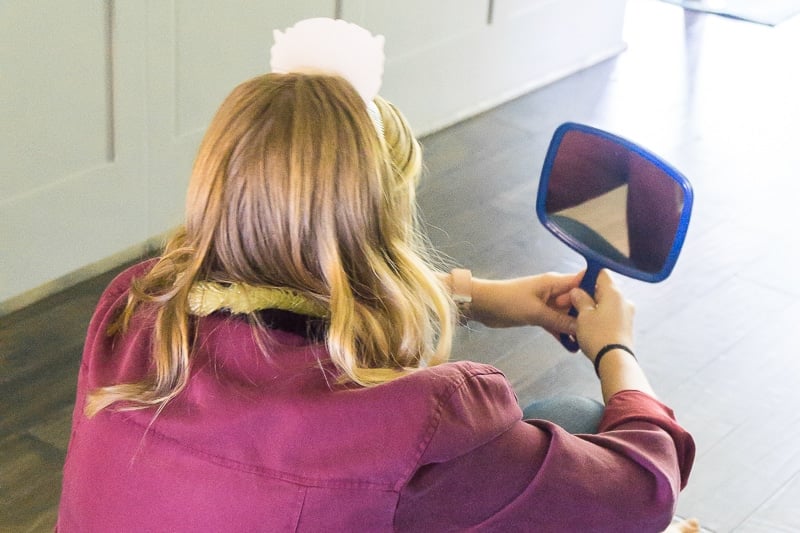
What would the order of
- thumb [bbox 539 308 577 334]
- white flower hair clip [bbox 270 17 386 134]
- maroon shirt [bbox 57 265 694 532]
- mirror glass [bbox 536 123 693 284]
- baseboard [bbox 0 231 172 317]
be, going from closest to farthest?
1. maroon shirt [bbox 57 265 694 532]
2. white flower hair clip [bbox 270 17 386 134]
3. mirror glass [bbox 536 123 693 284]
4. thumb [bbox 539 308 577 334]
5. baseboard [bbox 0 231 172 317]

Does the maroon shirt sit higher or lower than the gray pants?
higher

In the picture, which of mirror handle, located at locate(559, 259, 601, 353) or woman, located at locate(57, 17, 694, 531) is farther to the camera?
mirror handle, located at locate(559, 259, 601, 353)

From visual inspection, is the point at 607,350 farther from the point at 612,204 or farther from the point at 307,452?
the point at 307,452

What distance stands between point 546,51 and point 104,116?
187 centimetres

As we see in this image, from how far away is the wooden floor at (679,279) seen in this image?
1.99 m

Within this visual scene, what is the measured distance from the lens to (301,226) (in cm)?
93

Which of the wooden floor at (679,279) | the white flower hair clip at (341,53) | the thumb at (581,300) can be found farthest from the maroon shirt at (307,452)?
the wooden floor at (679,279)

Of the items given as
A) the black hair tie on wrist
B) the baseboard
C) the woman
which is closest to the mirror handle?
the black hair tie on wrist

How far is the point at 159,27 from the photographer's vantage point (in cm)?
245

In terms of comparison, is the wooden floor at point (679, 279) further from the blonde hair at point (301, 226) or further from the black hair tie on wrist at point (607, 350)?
the blonde hair at point (301, 226)

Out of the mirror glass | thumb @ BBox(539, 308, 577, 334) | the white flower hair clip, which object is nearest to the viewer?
the white flower hair clip

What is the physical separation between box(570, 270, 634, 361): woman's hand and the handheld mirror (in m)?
0.03

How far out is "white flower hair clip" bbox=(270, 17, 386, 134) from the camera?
1019 millimetres

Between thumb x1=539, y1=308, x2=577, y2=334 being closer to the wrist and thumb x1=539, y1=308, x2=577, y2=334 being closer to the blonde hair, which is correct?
the wrist
